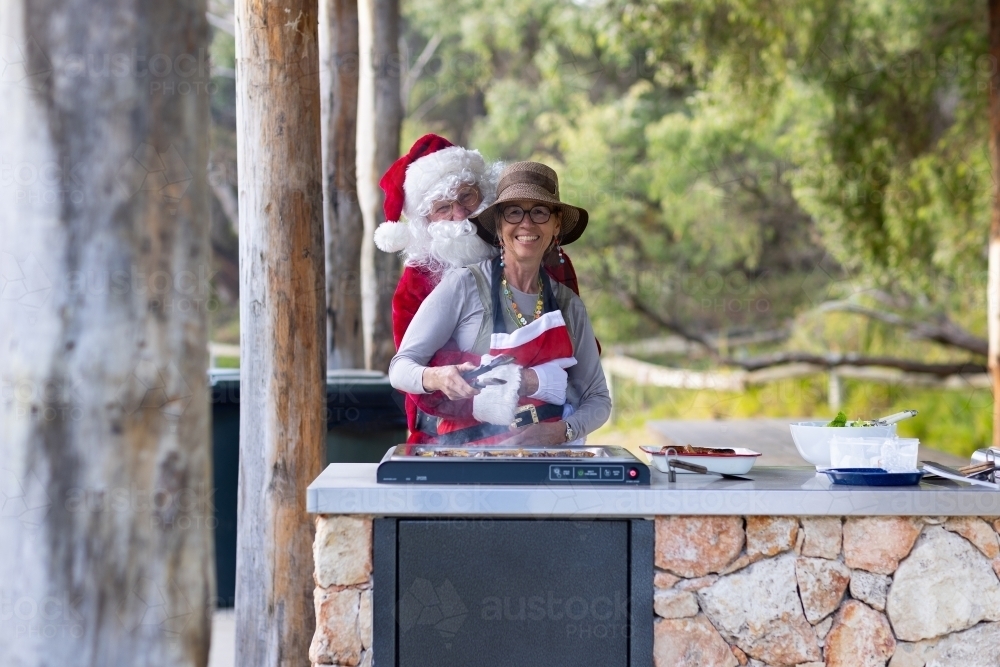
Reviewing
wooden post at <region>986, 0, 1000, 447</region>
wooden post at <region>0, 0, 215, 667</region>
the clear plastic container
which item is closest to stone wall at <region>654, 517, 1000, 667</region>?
the clear plastic container

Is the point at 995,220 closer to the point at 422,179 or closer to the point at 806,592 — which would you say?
the point at 422,179

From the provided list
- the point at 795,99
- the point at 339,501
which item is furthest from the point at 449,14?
the point at 339,501

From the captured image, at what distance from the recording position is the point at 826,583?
7.88 ft

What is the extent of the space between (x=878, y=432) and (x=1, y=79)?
2053 millimetres

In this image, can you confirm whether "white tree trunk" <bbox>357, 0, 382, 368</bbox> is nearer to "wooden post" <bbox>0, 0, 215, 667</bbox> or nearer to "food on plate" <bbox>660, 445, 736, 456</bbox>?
"food on plate" <bbox>660, 445, 736, 456</bbox>

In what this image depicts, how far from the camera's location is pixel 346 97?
5133mm

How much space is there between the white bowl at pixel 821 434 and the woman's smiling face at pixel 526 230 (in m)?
0.83

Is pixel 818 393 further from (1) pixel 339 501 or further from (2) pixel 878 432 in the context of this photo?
(1) pixel 339 501

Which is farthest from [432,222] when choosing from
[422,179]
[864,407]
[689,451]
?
[864,407]

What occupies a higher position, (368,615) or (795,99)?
(795,99)

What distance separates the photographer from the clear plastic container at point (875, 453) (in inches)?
97.3

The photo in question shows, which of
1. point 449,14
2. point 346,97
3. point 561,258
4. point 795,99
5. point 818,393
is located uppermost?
point 449,14

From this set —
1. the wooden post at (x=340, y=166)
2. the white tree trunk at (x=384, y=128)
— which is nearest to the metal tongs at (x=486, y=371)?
the wooden post at (x=340, y=166)

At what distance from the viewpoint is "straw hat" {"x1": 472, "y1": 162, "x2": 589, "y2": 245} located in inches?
118
